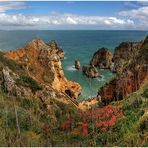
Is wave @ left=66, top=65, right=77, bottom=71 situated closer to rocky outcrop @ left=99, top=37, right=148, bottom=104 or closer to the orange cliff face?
the orange cliff face

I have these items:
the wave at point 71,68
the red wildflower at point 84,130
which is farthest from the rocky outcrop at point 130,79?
the wave at point 71,68

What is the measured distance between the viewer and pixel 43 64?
5816 centimetres

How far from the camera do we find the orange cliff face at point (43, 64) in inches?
2124

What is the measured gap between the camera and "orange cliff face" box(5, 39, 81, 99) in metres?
54.0

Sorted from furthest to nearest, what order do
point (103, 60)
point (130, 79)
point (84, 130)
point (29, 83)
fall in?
point (103, 60) → point (130, 79) → point (29, 83) → point (84, 130)

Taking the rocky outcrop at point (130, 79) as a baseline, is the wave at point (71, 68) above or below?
below

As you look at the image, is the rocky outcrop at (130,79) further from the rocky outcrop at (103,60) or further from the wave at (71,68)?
the rocky outcrop at (103,60)

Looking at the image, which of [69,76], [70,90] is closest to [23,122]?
[70,90]

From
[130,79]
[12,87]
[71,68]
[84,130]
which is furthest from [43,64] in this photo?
[84,130]

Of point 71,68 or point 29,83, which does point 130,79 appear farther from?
point 71,68

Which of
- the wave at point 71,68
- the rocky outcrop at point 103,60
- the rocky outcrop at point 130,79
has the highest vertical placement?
the rocky outcrop at point 130,79

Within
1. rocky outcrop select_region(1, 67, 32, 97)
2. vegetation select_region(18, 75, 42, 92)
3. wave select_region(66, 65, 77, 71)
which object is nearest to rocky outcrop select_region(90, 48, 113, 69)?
wave select_region(66, 65, 77, 71)

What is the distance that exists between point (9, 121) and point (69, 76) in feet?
184

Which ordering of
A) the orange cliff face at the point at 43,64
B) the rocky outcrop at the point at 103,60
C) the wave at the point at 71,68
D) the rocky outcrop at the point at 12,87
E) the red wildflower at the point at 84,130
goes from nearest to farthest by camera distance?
the red wildflower at the point at 84,130 < the rocky outcrop at the point at 12,87 < the orange cliff face at the point at 43,64 < the wave at the point at 71,68 < the rocky outcrop at the point at 103,60
